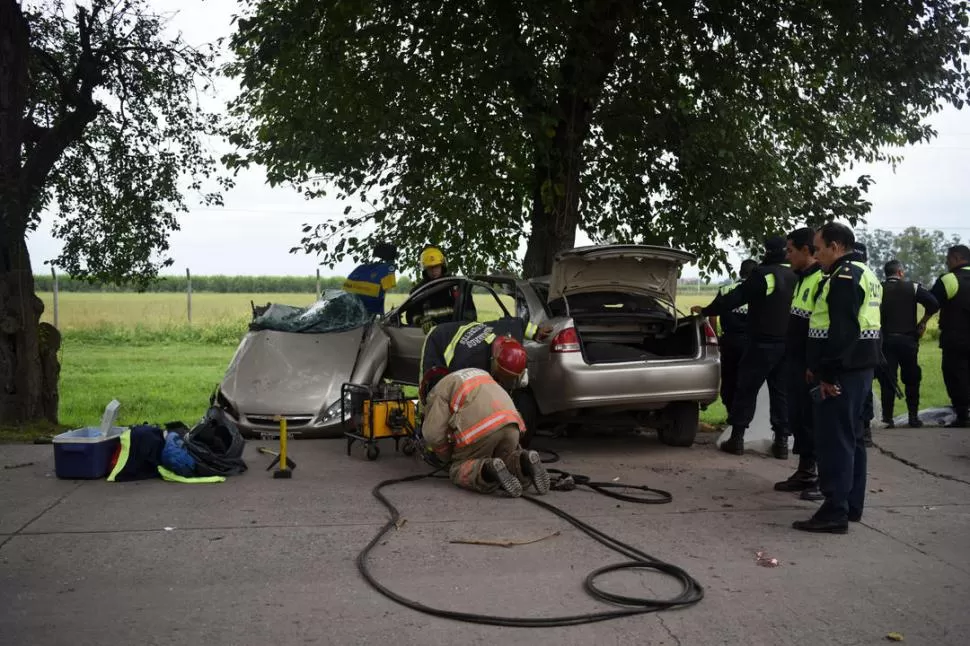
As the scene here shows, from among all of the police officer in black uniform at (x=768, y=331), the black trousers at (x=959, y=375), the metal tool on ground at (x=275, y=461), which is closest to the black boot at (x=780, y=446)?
the police officer in black uniform at (x=768, y=331)

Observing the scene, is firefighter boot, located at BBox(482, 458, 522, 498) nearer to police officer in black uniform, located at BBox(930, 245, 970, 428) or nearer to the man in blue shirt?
the man in blue shirt

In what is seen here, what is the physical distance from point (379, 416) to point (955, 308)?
7.04 meters

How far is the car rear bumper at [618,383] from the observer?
788 centimetres

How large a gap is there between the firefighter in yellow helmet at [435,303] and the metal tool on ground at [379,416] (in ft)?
4.91

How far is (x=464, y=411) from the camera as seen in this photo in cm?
684

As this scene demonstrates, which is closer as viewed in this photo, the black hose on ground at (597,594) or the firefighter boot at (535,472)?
the black hose on ground at (597,594)

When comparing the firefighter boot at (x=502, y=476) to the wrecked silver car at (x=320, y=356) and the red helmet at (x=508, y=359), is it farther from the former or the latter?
the wrecked silver car at (x=320, y=356)

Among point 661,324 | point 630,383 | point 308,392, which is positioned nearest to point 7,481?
→ point 308,392

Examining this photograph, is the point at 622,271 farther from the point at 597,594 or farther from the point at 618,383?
the point at 597,594

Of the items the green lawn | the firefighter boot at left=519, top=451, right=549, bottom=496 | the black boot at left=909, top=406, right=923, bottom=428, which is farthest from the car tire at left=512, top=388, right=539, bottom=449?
the black boot at left=909, top=406, right=923, bottom=428

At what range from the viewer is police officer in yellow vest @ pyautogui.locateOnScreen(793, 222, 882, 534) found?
228 inches

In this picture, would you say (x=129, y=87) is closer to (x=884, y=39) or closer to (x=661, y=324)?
(x=661, y=324)

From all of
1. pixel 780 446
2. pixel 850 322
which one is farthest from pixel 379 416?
pixel 850 322

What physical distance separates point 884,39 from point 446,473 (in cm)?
753
